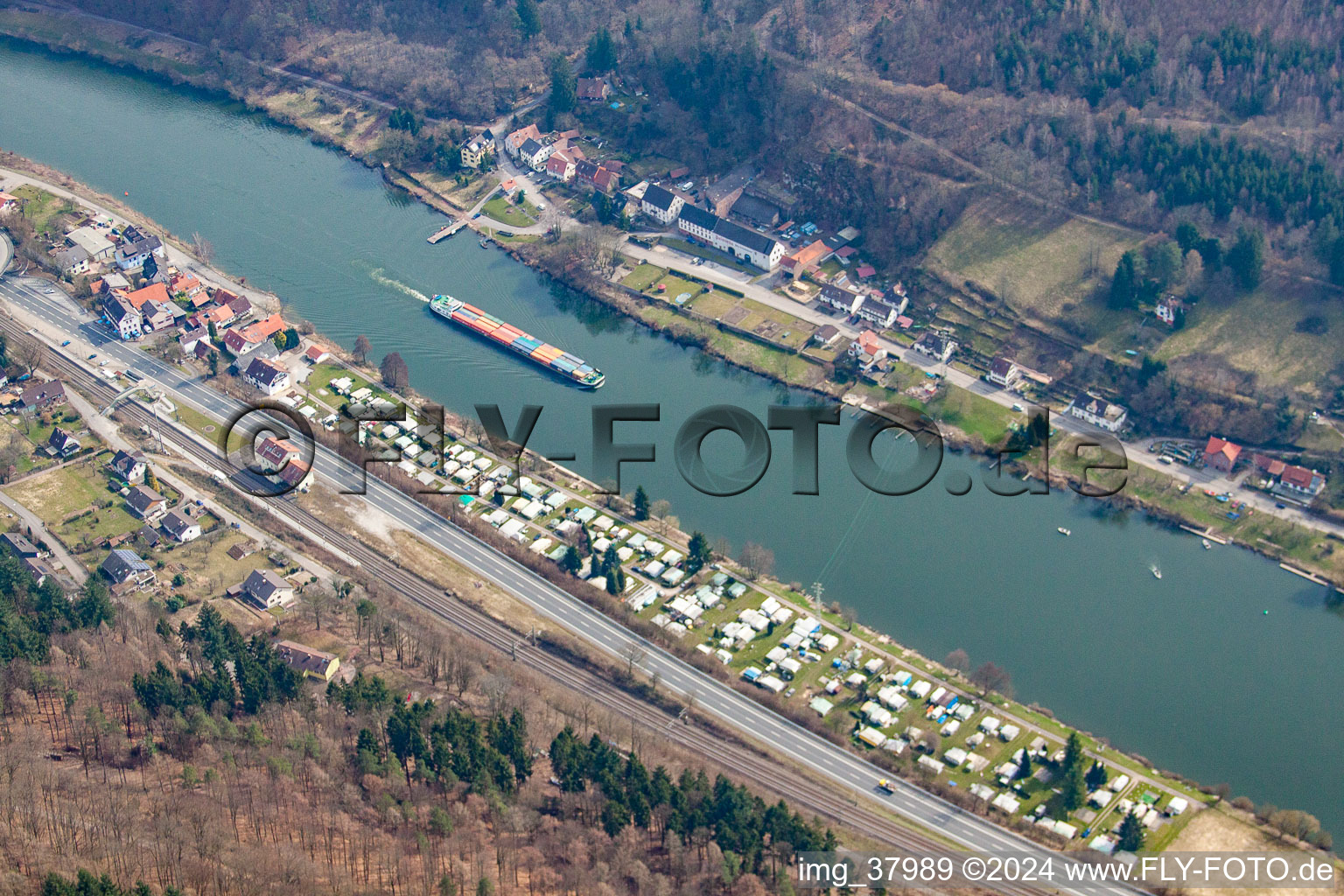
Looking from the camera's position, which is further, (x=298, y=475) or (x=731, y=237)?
(x=731, y=237)

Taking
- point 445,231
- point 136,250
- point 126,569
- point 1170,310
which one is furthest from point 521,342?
point 1170,310

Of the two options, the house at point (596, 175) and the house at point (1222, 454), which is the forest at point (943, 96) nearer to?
the house at point (596, 175)

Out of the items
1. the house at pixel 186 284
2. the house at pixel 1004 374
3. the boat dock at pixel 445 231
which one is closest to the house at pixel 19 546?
the house at pixel 186 284

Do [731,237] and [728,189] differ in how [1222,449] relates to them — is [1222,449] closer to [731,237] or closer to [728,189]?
[731,237]

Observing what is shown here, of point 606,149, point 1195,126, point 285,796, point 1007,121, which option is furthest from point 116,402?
point 1195,126

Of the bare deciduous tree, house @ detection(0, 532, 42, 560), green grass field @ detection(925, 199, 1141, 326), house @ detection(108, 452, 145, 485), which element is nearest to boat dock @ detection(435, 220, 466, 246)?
house @ detection(108, 452, 145, 485)

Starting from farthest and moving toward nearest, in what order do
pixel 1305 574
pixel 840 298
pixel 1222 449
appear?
pixel 840 298 < pixel 1222 449 < pixel 1305 574
